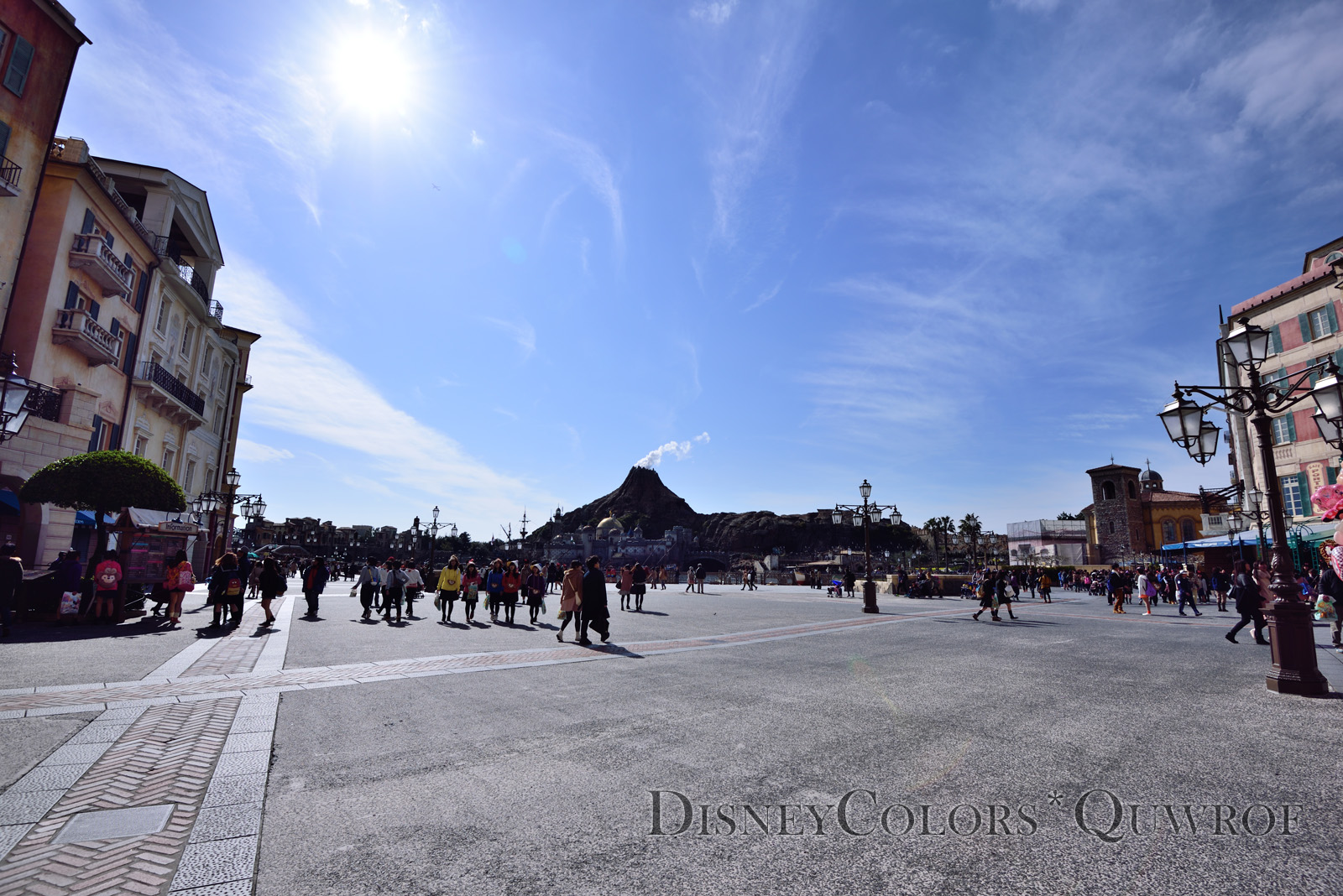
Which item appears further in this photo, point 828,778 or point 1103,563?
point 1103,563

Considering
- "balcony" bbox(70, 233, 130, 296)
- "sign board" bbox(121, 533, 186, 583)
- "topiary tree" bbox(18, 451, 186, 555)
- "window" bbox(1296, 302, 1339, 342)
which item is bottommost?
"sign board" bbox(121, 533, 186, 583)

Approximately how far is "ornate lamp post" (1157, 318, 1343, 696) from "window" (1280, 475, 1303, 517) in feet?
86.0

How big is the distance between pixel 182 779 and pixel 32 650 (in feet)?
26.1

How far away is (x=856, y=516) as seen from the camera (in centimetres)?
2516

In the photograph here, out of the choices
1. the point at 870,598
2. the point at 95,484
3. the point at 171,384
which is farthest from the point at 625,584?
the point at 171,384

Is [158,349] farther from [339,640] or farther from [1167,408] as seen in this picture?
[1167,408]

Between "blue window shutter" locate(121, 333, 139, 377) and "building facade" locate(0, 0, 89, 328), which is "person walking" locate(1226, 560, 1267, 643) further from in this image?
"blue window shutter" locate(121, 333, 139, 377)

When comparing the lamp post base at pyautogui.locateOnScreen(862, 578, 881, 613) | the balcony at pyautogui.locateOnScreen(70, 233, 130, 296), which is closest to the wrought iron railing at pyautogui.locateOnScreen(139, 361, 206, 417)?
the balcony at pyautogui.locateOnScreen(70, 233, 130, 296)

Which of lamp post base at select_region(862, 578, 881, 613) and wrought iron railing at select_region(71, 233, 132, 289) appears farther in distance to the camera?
lamp post base at select_region(862, 578, 881, 613)

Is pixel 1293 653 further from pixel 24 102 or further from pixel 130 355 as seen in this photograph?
pixel 130 355

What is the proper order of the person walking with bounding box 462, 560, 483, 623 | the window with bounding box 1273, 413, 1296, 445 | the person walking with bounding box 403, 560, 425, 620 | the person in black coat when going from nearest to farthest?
the person in black coat → the person walking with bounding box 462, 560, 483, 623 → the person walking with bounding box 403, 560, 425, 620 → the window with bounding box 1273, 413, 1296, 445

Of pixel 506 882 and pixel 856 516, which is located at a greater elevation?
pixel 856 516

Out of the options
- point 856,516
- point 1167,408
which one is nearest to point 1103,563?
point 856,516

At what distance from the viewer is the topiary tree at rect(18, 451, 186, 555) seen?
14.3 metres
